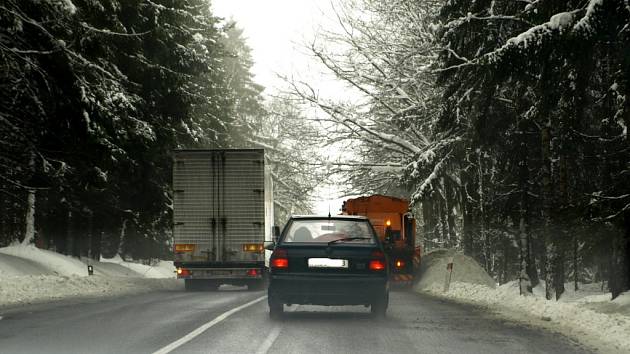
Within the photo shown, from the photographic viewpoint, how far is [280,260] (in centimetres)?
1264

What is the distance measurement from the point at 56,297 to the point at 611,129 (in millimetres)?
13538

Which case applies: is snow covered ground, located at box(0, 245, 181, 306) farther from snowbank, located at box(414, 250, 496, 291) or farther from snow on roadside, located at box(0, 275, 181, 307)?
snowbank, located at box(414, 250, 496, 291)

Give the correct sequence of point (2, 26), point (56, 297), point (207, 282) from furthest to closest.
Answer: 1. point (207, 282)
2. point (56, 297)
3. point (2, 26)

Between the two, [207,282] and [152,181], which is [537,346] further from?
[152,181]

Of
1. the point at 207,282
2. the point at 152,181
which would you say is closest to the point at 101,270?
the point at 152,181

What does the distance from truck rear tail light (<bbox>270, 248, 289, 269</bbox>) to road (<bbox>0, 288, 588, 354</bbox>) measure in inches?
33.3

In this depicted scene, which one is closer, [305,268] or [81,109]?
[305,268]

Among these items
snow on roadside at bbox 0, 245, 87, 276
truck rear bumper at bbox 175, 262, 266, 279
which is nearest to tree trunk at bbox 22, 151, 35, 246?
snow on roadside at bbox 0, 245, 87, 276

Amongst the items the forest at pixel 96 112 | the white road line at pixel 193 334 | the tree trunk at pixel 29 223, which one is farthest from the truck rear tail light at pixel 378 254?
the tree trunk at pixel 29 223

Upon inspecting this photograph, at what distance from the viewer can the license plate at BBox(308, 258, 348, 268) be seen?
12.6 meters

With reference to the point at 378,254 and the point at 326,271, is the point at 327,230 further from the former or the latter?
the point at 378,254

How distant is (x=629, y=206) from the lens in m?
13.6

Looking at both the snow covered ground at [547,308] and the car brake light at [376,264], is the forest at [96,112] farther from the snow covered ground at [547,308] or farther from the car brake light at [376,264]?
the snow covered ground at [547,308]

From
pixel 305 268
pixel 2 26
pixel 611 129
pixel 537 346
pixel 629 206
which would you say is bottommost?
pixel 537 346
